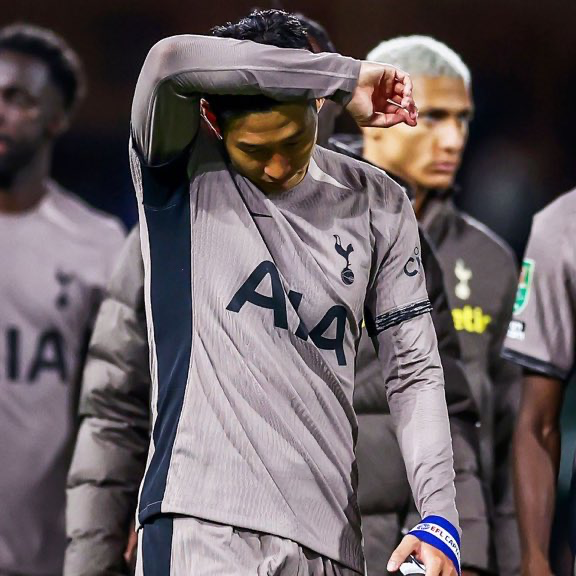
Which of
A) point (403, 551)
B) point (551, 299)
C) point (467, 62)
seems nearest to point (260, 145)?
point (403, 551)

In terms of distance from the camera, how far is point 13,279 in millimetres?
4168

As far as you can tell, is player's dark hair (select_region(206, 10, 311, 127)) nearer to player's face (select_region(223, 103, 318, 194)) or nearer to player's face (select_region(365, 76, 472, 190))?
player's face (select_region(223, 103, 318, 194))

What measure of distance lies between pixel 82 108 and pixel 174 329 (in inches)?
83.0

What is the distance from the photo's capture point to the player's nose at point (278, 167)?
7.42 feet

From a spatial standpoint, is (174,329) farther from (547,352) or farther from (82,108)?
(82,108)

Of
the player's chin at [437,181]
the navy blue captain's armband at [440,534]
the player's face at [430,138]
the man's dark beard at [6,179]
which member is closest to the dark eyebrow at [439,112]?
the player's face at [430,138]

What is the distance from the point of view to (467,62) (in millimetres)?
4418

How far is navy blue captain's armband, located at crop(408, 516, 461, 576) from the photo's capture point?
7.08ft

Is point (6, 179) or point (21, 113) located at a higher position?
point (21, 113)

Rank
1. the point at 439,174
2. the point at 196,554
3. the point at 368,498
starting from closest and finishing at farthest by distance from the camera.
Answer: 1. the point at 196,554
2. the point at 368,498
3. the point at 439,174

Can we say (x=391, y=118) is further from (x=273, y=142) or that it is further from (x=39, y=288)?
(x=39, y=288)

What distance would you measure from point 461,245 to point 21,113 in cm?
134

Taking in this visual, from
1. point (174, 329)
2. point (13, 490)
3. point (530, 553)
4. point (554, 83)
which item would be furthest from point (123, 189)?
point (174, 329)

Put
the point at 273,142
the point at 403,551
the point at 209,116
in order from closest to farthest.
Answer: the point at 403,551 < the point at 273,142 < the point at 209,116
